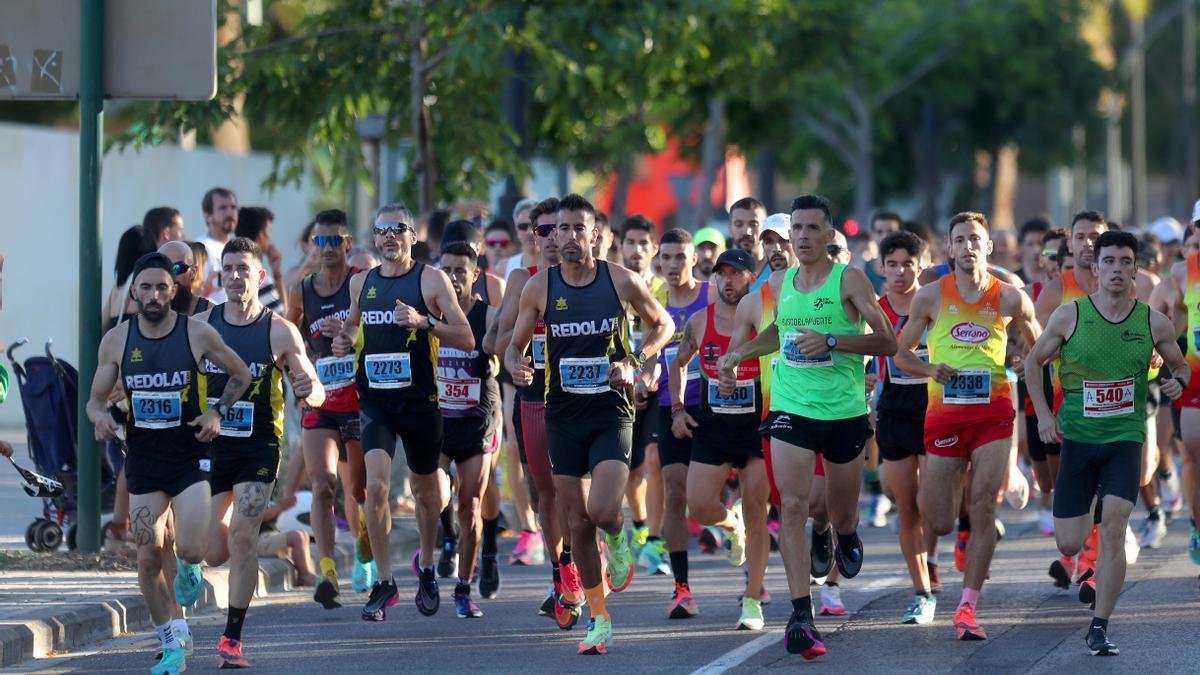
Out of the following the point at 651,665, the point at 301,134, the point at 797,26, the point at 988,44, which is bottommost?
the point at 651,665

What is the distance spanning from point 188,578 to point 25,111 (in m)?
36.5

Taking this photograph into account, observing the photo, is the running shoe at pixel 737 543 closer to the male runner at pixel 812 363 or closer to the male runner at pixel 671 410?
the male runner at pixel 671 410

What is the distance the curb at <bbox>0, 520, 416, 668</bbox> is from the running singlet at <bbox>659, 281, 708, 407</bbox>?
8.39 ft

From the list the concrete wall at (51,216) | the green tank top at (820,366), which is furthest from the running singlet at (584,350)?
the concrete wall at (51,216)

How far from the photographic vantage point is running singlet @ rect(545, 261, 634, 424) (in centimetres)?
948

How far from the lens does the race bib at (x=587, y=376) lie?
31.1 ft

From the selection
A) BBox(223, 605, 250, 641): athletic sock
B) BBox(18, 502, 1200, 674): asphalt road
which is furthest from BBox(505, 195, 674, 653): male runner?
BBox(223, 605, 250, 641): athletic sock

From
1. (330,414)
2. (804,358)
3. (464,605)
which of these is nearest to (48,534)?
(330,414)

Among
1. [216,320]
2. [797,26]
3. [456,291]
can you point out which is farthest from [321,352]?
[797,26]

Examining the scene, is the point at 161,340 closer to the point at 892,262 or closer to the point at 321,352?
the point at 321,352

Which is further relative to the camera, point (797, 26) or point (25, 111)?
point (25, 111)

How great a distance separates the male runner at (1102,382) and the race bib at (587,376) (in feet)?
6.67

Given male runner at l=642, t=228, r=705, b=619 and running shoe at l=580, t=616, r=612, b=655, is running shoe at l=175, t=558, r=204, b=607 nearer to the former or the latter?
running shoe at l=580, t=616, r=612, b=655

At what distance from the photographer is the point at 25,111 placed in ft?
144
